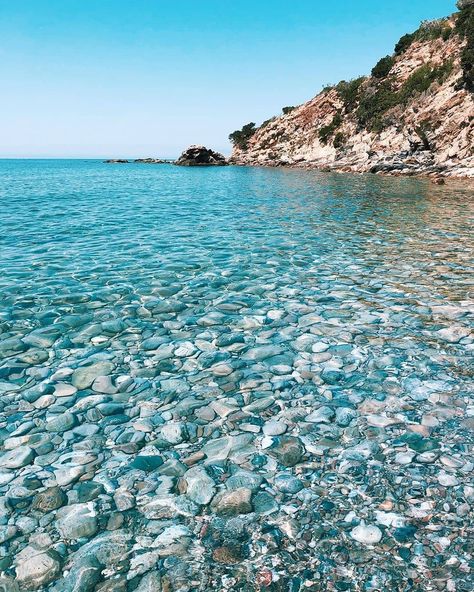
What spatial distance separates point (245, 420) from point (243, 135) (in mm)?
121227

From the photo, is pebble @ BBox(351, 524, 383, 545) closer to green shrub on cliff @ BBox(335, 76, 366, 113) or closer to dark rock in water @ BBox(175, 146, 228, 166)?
green shrub on cliff @ BBox(335, 76, 366, 113)

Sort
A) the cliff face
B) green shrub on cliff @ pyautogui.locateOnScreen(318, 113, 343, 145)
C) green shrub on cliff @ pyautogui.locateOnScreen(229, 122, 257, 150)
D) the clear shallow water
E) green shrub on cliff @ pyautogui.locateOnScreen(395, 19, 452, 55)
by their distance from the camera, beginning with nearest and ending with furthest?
1. the clear shallow water
2. the cliff face
3. green shrub on cliff @ pyautogui.locateOnScreen(395, 19, 452, 55)
4. green shrub on cliff @ pyautogui.locateOnScreen(318, 113, 343, 145)
5. green shrub on cliff @ pyautogui.locateOnScreen(229, 122, 257, 150)

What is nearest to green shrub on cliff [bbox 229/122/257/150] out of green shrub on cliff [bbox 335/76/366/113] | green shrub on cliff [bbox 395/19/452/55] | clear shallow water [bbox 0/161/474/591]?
green shrub on cliff [bbox 335/76/366/113]

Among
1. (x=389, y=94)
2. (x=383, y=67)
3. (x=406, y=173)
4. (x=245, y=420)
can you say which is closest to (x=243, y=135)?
(x=383, y=67)

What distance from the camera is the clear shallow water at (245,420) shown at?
3482 millimetres

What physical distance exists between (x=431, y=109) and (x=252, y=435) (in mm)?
65520

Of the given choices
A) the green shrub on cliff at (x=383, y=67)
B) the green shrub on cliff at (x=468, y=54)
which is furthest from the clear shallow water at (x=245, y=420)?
the green shrub on cliff at (x=383, y=67)

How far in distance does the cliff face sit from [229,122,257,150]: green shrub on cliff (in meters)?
14.6

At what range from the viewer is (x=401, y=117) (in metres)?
64.4

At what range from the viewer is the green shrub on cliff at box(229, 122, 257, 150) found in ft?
382

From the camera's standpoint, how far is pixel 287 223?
2112cm

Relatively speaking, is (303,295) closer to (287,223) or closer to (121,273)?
(121,273)

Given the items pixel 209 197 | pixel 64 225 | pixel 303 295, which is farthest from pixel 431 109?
pixel 303 295

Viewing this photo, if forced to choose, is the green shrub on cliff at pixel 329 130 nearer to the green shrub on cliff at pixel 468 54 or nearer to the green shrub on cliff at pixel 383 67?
the green shrub on cliff at pixel 383 67
